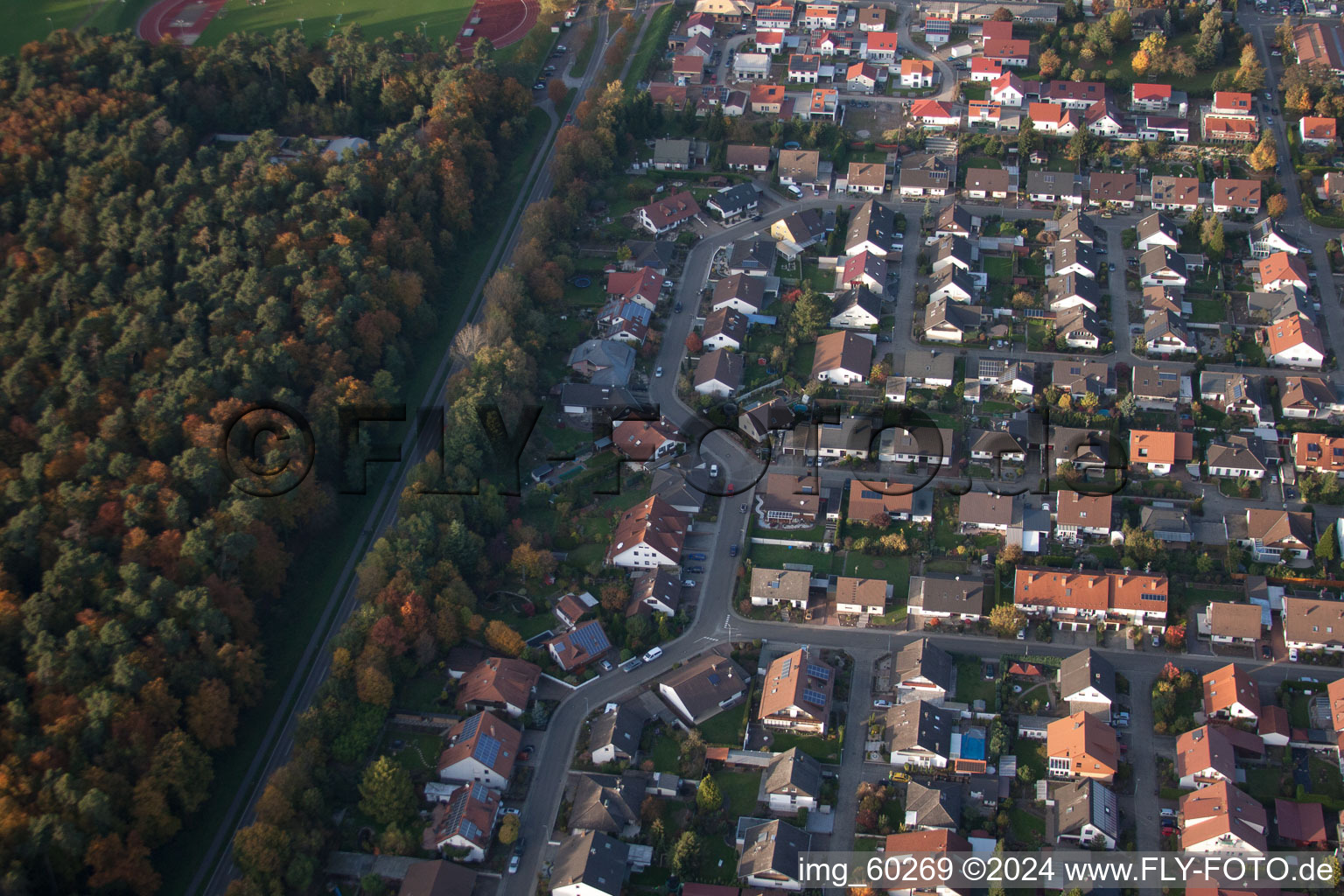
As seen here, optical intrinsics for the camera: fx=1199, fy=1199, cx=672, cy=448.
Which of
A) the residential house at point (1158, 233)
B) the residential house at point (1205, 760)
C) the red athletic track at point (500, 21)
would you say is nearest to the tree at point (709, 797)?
the residential house at point (1205, 760)

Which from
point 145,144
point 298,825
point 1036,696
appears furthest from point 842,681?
point 145,144

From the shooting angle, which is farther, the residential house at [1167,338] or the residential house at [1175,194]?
the residential house at [1175,194]

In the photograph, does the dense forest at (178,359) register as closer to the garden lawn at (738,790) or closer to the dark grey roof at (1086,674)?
the garden lawn at (738,790)

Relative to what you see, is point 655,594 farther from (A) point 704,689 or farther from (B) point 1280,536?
(B) point 1280,536

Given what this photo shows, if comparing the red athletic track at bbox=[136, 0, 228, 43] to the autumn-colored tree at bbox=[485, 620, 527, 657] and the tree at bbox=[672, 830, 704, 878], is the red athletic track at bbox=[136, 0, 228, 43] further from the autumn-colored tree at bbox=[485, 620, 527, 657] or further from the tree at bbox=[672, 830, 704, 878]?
the tree at bbox=[672, 830, 704, 878]

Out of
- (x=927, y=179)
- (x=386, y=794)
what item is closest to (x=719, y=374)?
(x=927, y=179)

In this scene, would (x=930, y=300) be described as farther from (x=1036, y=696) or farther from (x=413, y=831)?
(x=413, y=831)
